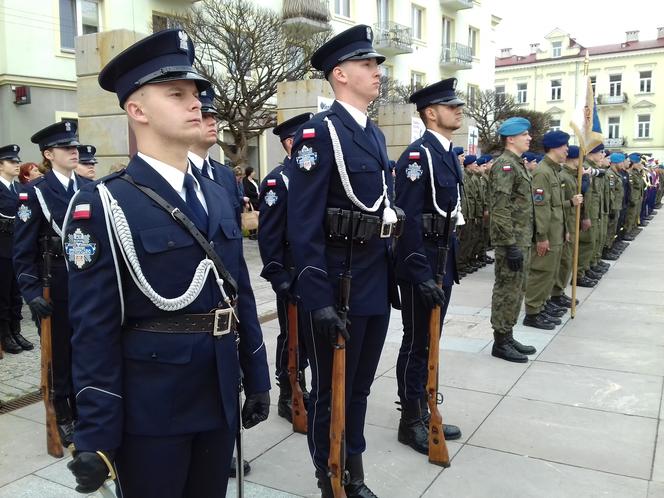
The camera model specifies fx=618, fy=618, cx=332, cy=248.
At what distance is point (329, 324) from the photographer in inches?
110

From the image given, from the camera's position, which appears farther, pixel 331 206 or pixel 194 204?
pixel 331 206

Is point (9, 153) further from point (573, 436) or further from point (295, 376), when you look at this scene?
point (573, 436)

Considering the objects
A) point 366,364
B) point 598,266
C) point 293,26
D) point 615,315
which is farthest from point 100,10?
point 366,364

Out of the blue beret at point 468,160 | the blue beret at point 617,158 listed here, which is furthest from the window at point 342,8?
the blue beret at point 468,160

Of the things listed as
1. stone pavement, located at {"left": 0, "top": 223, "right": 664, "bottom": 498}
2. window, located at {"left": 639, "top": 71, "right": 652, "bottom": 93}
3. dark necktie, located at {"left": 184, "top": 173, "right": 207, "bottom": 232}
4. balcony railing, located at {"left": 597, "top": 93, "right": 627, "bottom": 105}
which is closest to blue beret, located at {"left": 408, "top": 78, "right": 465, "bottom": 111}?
stone pavement, located at {"left": 0, "top": 223, "right": 664, "bottom": 498}

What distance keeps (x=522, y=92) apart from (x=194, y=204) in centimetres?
6143

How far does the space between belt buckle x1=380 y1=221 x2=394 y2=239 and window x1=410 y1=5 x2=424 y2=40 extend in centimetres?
2914

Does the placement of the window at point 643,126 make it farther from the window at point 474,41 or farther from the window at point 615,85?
the window at point 474,41

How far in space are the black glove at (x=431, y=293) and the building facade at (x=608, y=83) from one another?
178 feet

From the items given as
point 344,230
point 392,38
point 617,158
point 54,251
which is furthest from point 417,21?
point 344,230

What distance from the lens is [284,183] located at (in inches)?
157

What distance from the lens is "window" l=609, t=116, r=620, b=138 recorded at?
5634cm

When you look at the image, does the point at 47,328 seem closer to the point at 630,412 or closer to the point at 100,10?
the point at 630,412

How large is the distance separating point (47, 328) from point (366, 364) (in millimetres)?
2008
